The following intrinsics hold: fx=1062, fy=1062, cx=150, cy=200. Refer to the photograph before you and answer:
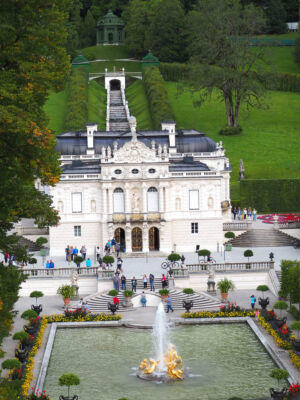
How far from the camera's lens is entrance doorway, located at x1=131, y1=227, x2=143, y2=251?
8312cm

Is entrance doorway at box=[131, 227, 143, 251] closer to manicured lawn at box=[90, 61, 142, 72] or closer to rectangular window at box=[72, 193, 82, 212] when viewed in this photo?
rectangular window at box=[72, 193, 82, 212]

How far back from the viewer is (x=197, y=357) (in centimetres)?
5584

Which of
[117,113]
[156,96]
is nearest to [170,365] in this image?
[156,96]

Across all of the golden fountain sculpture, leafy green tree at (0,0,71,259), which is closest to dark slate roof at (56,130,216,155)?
the golden fountain sculpture

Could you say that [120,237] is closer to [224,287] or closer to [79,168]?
[79,168]

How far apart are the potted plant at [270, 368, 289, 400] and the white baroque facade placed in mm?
34467

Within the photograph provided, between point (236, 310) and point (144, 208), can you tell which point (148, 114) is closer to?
point (144, 208)

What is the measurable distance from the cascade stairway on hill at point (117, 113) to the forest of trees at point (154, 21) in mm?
11272

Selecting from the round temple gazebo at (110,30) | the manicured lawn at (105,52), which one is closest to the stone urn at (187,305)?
the manicured lawn at (105,52)

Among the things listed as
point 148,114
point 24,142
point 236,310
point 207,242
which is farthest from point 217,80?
point 24,142

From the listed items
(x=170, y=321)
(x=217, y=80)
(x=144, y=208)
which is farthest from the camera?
(x=217, y=80)

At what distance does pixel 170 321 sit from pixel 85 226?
2118 centimetres

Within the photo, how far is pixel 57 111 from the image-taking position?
5192 inches

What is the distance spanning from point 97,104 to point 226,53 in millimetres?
18734
